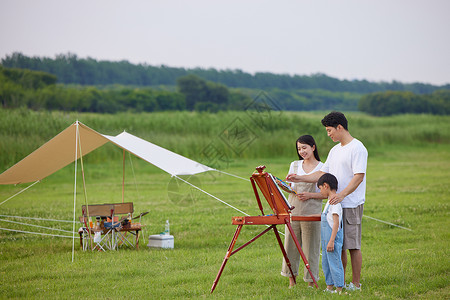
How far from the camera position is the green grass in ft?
19.5

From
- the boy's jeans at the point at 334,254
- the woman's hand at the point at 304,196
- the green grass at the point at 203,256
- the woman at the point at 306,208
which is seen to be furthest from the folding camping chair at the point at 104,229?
the boy's jeans at the point at 334,254

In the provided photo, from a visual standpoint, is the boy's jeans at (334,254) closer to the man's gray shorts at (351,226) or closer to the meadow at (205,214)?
the man's gray shorts at (351,226)

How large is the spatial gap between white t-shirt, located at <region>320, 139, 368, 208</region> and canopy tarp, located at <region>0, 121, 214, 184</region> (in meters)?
3.57

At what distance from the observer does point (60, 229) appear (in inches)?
414

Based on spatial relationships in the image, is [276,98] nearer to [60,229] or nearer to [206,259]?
[60,229]

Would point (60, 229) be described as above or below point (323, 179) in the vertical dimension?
below

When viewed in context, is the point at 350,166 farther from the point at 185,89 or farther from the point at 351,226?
the point at 185,89

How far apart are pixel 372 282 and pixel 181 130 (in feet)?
74.0

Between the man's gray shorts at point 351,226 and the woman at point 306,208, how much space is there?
0.32 metres

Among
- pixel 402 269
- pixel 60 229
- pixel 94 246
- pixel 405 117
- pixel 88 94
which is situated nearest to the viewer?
pixel 402 269

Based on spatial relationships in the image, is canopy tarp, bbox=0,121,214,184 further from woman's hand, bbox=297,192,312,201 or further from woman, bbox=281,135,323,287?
woman's hand, bbox=297,192,312,201

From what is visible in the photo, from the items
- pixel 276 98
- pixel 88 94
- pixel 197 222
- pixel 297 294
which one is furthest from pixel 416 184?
pixel 88 94

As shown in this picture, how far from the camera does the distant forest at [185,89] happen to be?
33.8 meters

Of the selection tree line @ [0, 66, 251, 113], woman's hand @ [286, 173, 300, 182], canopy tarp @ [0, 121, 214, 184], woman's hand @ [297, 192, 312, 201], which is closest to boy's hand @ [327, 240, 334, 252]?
woman's hand @ [297, 192, 312, 201]
